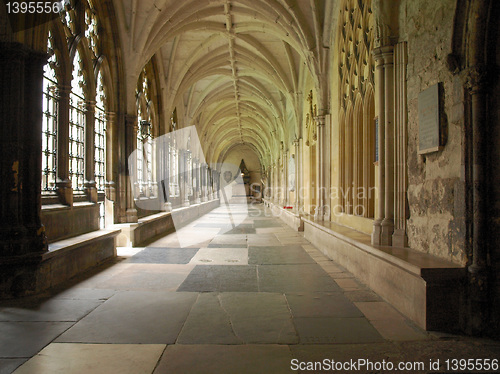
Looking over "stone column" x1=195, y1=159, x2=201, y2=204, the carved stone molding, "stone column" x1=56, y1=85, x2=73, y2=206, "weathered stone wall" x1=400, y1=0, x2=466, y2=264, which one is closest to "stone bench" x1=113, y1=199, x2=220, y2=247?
"stone column" x1=56, y1=85, x2=73, y2=206

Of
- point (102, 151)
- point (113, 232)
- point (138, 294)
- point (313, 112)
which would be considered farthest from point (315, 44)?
point (138, 294)

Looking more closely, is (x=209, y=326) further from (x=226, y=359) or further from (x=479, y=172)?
(x=479, y=172)

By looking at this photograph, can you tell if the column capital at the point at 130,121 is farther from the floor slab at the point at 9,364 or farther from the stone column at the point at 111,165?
the floor slab at the point at 9,364

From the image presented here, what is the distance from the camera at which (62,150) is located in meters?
5.77

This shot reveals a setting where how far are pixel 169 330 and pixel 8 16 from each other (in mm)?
3756

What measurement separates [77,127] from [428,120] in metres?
5.94

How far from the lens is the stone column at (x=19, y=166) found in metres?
3.77

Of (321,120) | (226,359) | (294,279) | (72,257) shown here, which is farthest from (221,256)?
(321,120)

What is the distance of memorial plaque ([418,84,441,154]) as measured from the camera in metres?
3.28

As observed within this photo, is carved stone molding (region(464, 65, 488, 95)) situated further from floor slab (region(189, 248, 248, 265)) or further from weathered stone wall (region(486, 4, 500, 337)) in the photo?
floor slab (region(189, 248, 248, 265))

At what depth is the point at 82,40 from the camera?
649cm

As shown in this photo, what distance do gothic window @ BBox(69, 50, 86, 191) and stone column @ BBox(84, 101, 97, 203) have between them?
0.24 ft

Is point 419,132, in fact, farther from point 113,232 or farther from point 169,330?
point 113,232

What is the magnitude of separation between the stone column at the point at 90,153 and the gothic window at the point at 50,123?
1.06 metres
